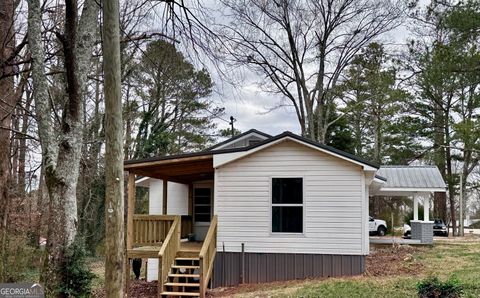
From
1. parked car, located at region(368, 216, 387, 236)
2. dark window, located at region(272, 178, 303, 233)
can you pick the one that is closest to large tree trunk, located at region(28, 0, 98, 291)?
dark window, located at region(272, 178, 303, 233)

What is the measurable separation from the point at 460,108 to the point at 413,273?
19.0 metres

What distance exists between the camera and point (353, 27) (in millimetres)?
21547

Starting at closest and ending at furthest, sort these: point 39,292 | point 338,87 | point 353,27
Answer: point 39,292, point 353,27, point 338,87

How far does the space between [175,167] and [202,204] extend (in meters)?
3.49

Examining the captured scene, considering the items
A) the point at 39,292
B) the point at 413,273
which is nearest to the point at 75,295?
the point at 39,292

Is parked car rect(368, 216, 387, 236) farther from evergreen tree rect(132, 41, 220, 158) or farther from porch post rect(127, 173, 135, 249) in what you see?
porch post rect(127, 173, 135, 249)

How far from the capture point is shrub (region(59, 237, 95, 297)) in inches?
261

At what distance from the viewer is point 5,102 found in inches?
326

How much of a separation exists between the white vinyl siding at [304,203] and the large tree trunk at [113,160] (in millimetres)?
6612

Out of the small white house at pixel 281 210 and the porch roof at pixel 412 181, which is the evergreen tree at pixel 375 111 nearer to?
the porch roof at pixel 412 181

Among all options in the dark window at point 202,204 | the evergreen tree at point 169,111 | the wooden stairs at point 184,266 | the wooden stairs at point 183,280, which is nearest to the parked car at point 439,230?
the evergreen tree at point 169,111

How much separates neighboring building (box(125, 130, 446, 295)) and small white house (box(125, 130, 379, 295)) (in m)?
0.02

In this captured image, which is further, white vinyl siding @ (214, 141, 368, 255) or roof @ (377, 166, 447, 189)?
roof @ (377, 166, 447, 189)

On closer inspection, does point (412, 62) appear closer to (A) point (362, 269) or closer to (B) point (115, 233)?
(A) point (362, 269)
